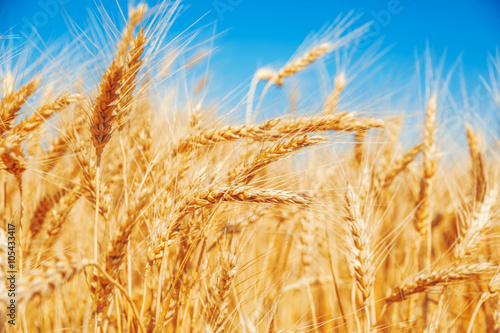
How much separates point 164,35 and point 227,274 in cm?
96

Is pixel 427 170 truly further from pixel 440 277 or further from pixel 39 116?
pixel 39 116

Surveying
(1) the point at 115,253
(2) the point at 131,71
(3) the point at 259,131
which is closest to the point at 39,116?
(2) the point at 131,71

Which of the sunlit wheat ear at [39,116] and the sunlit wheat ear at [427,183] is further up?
the sunlit wheat ear at [39,116]

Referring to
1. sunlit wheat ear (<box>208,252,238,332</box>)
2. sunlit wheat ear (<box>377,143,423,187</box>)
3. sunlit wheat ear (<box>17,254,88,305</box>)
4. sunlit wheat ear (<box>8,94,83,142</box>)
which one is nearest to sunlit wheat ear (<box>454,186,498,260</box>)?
sunlit wheat ear (<box>377,143,423,187</box>)

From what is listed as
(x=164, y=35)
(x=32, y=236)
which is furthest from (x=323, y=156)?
(x=32, y=236)

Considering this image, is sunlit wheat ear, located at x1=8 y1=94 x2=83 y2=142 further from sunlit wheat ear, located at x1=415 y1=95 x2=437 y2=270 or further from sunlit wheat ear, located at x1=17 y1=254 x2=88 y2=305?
sunlit wheat ear, located at x1=415 y1=95 x2=437 y2=270

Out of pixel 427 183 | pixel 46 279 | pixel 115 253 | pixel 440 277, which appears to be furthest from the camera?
pixel 427 183

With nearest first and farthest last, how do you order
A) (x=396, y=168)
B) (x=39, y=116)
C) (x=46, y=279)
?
(x=46, y=279), (x=39, y=116), (x=396, y=168)

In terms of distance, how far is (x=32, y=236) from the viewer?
56.7 inches

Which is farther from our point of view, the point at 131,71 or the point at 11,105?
the point at 11,105

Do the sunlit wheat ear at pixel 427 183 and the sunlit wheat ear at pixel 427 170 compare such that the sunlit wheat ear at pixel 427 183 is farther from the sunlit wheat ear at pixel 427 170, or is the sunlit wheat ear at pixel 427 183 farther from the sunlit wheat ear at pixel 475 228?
the sunlit wheat ear at pixel 475 228

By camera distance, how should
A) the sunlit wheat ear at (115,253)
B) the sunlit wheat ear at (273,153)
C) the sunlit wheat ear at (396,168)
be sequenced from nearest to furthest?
the sunlit wheat ear at (115,253) → the sunlit wheat ear at (273,153) → the sunlit wheat ear at (396,168)

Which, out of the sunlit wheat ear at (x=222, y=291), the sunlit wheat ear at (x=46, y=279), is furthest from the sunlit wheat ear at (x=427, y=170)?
the sunlit wheat ear at (x=46, y=279)

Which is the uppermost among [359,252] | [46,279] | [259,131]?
[259,131]
